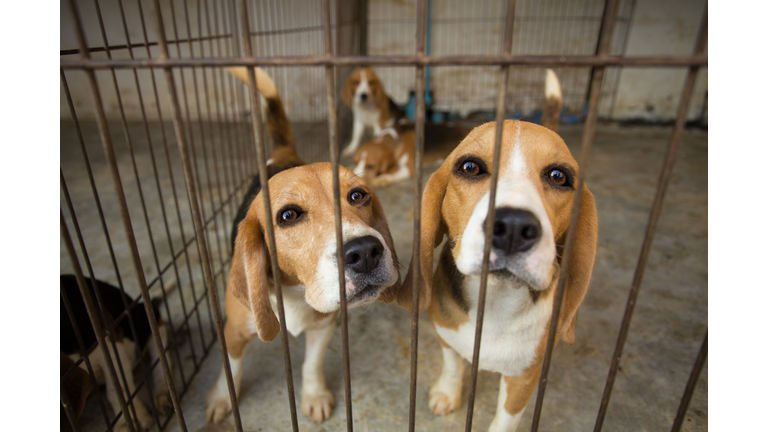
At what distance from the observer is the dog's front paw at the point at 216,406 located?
1948 millimetres

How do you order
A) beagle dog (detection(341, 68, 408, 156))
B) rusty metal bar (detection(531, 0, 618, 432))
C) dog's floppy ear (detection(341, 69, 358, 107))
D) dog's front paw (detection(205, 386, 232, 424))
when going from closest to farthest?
1. rusty metal bar (detection(531, 0, 618, 432))
2. dog's front paw (detection(205, 386, 232, 424))
3. beagle dog (detection(341, 68, 408, 156))
4. dog's floppy ear (detection(341, 69, 358, 107))

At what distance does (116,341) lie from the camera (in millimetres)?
1825

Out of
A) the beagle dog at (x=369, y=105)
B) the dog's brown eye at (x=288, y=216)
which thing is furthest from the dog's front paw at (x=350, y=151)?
the dog's brown eye at (x=288, y=216)

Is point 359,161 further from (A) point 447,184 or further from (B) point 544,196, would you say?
(B) point 544,196

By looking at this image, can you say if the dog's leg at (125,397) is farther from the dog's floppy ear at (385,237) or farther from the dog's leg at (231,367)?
the dog's floppy ear at (385,237)

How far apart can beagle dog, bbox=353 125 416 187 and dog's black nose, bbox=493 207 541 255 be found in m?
3.67

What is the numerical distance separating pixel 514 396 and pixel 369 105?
14.7 ft

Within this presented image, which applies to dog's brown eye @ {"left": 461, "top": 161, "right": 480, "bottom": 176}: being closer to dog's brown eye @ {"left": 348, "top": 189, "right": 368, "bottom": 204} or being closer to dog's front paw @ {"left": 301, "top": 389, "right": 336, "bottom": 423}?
dog's brown eye @ {"left": 348, "top": 189, "right": 368, "bottom": 204}

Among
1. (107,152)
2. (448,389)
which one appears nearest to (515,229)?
(107,152)

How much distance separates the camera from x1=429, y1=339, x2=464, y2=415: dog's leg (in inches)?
77.0

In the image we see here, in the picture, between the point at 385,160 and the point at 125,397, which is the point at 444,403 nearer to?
the point at 125,397

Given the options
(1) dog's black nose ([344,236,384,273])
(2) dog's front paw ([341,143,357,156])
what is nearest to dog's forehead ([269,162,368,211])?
(1) dog's black nose ([344,236,384,273])

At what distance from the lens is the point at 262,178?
101 centimetres

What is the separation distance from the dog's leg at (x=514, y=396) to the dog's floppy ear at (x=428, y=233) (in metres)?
0.48
